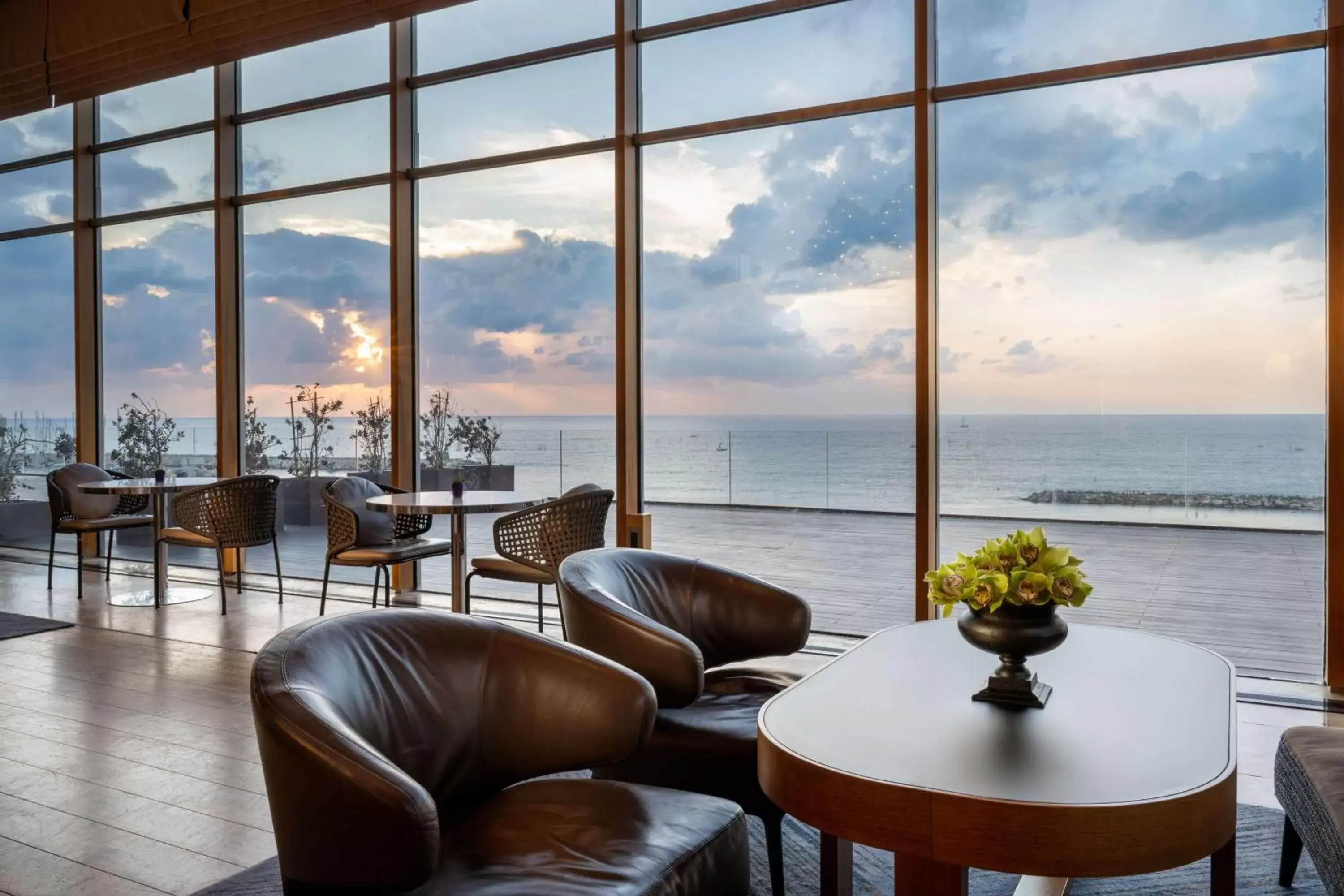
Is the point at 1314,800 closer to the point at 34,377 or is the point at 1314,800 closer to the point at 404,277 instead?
the point at 404,277

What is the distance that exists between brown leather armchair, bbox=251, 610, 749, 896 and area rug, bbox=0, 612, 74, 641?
4.69 metres

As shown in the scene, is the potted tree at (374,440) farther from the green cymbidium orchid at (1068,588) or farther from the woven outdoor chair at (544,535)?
the green cymbidium orchid at (1068,588)

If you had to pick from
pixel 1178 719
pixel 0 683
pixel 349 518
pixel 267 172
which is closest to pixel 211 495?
pixel 349 518

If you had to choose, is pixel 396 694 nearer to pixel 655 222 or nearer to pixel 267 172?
pixel 655 222

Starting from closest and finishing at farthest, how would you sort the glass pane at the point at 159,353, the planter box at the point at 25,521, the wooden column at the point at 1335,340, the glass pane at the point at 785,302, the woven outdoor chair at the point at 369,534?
1. the wooden column at the point at 1335,340
2. the glass pane at the point at 785,302
3. the woven outdoor chair at the point at 369,534
4. the glass pane at the point at 159,353
5. the planter box at the point at 25,521

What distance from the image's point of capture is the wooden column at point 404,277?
6.64m

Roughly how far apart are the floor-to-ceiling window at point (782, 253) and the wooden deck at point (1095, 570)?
725 mm

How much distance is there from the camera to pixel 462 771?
2139 mm

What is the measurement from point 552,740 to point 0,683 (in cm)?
392

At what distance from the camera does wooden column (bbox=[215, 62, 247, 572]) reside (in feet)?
24.6

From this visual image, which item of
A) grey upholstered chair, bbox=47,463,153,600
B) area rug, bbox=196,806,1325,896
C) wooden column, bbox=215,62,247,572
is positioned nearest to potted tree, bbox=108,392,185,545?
grey upholstered chair, bbox=47,463,153,600

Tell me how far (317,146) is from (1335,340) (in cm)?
645

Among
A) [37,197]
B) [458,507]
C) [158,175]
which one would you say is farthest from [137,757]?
[37,197]

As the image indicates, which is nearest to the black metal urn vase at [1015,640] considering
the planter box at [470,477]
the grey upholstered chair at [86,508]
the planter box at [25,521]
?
the planter box at [470,477]
